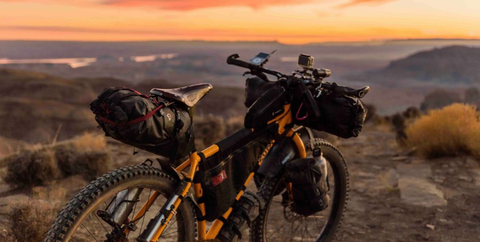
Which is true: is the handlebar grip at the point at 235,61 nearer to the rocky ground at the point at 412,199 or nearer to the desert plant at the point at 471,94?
the rocky ground at the point at 412,199

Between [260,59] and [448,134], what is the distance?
5.59 meters

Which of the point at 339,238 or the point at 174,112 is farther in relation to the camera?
the point at 339,238

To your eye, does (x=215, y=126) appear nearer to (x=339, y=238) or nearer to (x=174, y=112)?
(x=339, y=238)

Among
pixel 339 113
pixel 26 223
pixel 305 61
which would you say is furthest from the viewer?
pixel 26 223

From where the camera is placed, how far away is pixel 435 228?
5.05 m

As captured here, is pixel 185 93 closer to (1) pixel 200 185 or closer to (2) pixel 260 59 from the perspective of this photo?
(1) pixel 200 185

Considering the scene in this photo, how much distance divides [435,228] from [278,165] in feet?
8.23

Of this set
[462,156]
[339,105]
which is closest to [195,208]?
[339,105]

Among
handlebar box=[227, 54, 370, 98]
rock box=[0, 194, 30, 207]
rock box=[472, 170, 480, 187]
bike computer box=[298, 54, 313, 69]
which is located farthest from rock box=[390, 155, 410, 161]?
rock box=[0, 194, 30, 207]

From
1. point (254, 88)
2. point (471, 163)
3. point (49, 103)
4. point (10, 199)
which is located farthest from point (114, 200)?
point (49, 103)

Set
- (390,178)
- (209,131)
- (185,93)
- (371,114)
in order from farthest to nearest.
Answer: (371,114) → (209,131) → (390,178) → (185,93)

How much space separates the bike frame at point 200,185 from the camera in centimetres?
271

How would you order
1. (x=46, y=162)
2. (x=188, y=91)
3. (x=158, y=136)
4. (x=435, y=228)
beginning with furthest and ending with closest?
(x=46, y=162), (x=435, y=228), (x=188, y=91), (x=158, y=136)

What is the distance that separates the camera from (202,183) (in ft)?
9.84
